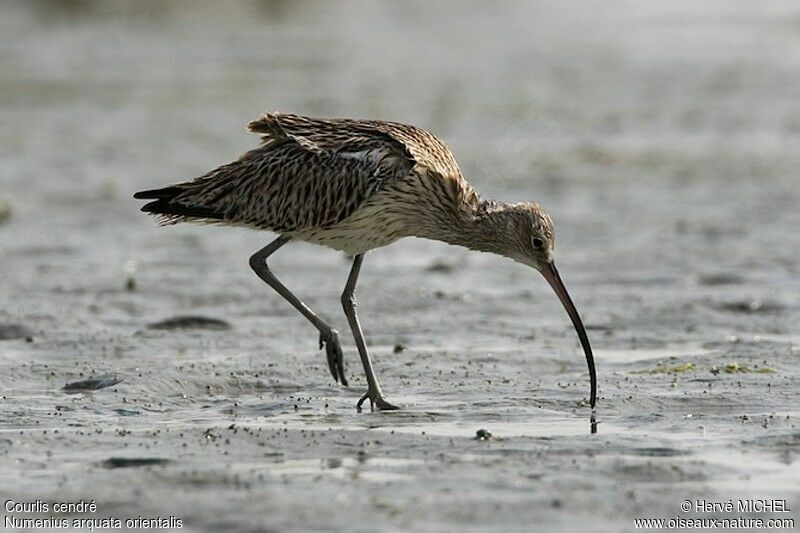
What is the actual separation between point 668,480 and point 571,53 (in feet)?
66.0

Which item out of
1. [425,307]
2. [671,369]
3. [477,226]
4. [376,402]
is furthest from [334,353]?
[425,307]

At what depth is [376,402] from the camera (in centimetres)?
834

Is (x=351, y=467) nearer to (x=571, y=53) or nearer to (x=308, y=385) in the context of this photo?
(x=308, y=385)

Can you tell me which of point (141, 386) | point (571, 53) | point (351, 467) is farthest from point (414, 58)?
point (351, 467)

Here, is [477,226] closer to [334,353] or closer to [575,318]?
[575,318]

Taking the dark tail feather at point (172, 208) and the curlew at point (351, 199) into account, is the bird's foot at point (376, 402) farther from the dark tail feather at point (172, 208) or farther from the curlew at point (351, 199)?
the dark tail feather at point (172, 208)

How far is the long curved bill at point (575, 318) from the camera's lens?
27.6ft

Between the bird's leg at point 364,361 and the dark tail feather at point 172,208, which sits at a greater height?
the dark tail feather at point 172,208

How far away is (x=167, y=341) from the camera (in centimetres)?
1012

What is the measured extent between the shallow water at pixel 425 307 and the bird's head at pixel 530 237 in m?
0.59

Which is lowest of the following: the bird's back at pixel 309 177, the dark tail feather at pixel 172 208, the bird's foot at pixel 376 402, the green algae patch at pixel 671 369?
the bird's foot at pixel 376 402

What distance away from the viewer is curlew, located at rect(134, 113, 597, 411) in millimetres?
9078

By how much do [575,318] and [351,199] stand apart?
4.63 feet

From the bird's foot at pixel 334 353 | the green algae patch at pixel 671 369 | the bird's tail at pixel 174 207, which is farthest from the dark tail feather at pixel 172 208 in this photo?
the green algae patch at pixel 671 369
